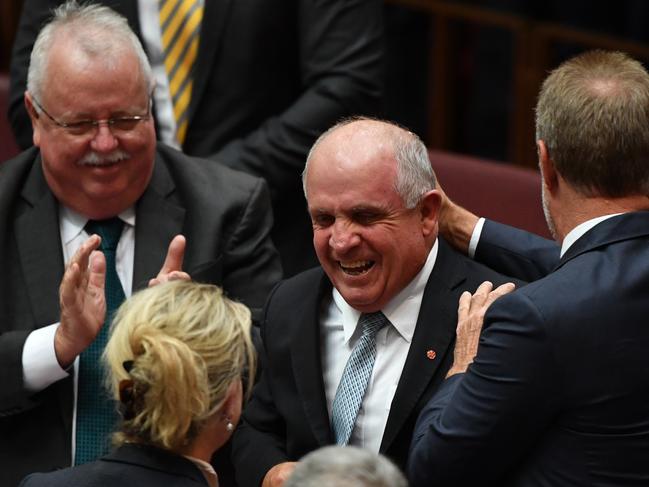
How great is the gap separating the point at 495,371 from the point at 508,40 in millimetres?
3949

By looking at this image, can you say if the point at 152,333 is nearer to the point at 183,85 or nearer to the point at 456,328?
the point at 456,328

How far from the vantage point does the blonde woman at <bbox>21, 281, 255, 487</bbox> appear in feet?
8.79

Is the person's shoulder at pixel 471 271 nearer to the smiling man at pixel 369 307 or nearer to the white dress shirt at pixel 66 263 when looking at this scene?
the smiling man at pixel 369 307

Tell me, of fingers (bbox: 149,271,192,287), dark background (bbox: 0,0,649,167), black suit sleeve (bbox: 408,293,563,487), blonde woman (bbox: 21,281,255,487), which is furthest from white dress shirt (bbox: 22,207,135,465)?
dark background (bbox: 0,0,649,167)

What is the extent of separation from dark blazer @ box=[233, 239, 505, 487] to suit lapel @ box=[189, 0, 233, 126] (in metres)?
1.10

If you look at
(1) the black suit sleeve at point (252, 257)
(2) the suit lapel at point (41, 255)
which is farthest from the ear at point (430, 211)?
(2) the suit lapel at point (41, 255)

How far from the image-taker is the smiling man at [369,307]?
3.04 m

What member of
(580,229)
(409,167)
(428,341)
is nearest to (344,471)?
(580,229)

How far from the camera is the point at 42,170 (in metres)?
3.62

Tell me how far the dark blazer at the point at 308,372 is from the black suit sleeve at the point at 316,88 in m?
0.96

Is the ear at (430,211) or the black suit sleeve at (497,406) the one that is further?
the ear at (430,211)

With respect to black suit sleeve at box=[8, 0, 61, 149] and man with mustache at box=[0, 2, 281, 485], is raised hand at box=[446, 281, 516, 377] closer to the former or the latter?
man with mustache at box=[0, 2, 281, 485]

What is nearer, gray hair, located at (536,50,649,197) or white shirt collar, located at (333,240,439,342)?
gray hair, located at (536,50,649,197)

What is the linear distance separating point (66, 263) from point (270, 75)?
1027mm
